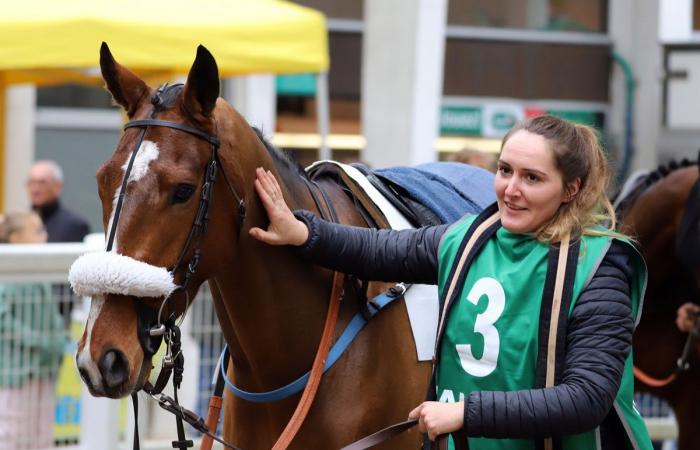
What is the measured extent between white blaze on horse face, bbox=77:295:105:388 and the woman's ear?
1.14 m

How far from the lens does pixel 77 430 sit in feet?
21.0

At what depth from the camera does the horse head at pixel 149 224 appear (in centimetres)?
296

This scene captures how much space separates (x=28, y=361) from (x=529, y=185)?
3.79 meters

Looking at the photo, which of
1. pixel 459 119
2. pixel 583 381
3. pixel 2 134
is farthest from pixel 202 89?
pixel 459 119

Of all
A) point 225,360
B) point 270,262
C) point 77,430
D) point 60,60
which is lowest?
point 77,430

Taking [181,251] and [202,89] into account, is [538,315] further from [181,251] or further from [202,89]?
[202,89]

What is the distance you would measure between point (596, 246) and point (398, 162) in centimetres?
818

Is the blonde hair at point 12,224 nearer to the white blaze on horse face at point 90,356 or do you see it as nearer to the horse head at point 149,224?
the horse head at point 149,224

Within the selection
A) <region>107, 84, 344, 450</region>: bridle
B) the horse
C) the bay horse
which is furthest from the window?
<region>107, 84, 344, 450</region>: bridle

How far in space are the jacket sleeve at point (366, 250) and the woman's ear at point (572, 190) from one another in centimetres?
46

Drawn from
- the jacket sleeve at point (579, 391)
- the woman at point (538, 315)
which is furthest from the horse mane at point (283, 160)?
the jacket sleeve at point (579, 391)

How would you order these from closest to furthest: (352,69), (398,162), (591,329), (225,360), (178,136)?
(591,329), (178,136), (225,360), (398,162), (352,69)

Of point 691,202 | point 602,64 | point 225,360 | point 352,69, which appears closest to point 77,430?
point 225,360

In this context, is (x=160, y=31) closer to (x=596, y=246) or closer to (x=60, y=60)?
(x=60, y=60)
